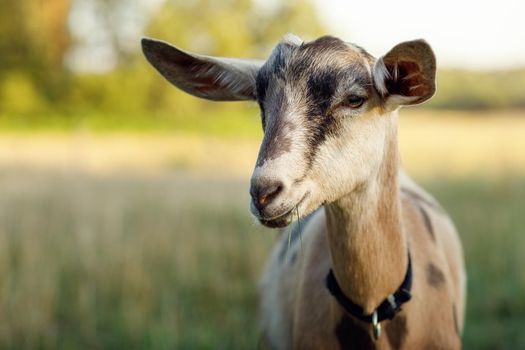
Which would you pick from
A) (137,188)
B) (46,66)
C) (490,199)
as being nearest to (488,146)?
(490,199)

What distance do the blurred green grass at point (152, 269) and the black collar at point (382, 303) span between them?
2.15 meters

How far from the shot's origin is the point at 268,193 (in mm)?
2557

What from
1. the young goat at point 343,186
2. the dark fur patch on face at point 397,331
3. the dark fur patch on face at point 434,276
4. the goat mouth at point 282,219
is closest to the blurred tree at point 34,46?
the young goat at point 343,186

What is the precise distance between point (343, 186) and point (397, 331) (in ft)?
2.68

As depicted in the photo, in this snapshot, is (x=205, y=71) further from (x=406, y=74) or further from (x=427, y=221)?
(x=427, y=221)

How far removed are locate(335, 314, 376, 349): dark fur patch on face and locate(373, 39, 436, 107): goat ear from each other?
1.03 m

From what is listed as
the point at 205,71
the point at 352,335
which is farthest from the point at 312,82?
the point at 352,335

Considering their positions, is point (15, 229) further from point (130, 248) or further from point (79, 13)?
point (79, 13)

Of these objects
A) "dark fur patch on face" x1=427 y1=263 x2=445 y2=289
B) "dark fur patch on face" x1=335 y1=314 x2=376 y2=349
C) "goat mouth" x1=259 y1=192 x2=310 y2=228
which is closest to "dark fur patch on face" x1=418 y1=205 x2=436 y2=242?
"dark fur patch on face" x1=427 y1=263 x2=445 y2=289

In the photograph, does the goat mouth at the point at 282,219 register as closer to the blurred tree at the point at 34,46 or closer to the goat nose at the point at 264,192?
the goat nose at the point at 264,192

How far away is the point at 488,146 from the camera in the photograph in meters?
16.9

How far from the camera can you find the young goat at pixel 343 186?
8.90 feet

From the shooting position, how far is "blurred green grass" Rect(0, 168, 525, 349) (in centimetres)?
539

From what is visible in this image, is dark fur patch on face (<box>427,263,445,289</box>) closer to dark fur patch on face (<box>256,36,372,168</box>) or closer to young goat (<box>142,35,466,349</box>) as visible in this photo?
young goat (<box>142,35,466,349</box>)
